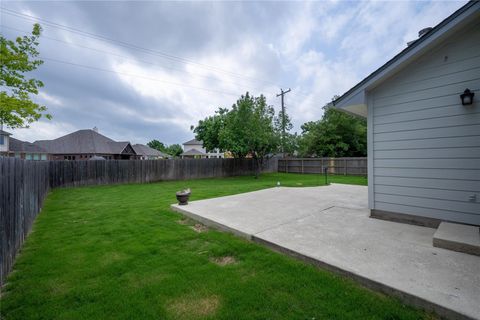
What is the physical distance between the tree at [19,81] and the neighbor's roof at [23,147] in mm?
21364

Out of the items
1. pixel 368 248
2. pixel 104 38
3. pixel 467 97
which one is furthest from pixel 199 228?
pixel 104 38

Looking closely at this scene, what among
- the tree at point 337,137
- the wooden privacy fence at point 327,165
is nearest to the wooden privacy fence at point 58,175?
the wooden privacy fence at point 327,165

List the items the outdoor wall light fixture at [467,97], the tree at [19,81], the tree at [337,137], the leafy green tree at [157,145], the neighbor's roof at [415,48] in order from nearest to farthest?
the neighbor's roof at [415,48], the outdoor wall light fixture at [467,97], the tree at [19,81], the tree at [337,137], the leafy green tree at [157,145]

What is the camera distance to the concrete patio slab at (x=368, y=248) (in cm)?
170

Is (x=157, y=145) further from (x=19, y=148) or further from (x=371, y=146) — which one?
(x=371, y=146)

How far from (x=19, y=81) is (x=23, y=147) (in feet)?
74.8

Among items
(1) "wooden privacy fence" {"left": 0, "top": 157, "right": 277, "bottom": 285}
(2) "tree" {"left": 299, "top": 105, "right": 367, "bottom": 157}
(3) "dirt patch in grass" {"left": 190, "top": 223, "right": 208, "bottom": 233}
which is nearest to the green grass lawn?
(3) "dirt patch in grass" {"left": 190, "top": 223, "right": 208, "bottom": 233}

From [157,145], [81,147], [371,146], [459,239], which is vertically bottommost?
[459,239]

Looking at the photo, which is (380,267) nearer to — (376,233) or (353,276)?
(353,276)

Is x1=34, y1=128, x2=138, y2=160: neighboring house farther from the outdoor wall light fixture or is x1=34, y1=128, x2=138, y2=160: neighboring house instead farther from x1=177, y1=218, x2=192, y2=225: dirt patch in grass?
the outdoor wall light fixture

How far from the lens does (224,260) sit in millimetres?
2596

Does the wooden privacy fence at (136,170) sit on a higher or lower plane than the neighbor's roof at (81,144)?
lower

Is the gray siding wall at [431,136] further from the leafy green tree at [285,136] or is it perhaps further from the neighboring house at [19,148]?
the neighboring house at [19,148]

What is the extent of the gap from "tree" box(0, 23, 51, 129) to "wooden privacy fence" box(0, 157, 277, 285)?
199 cm
